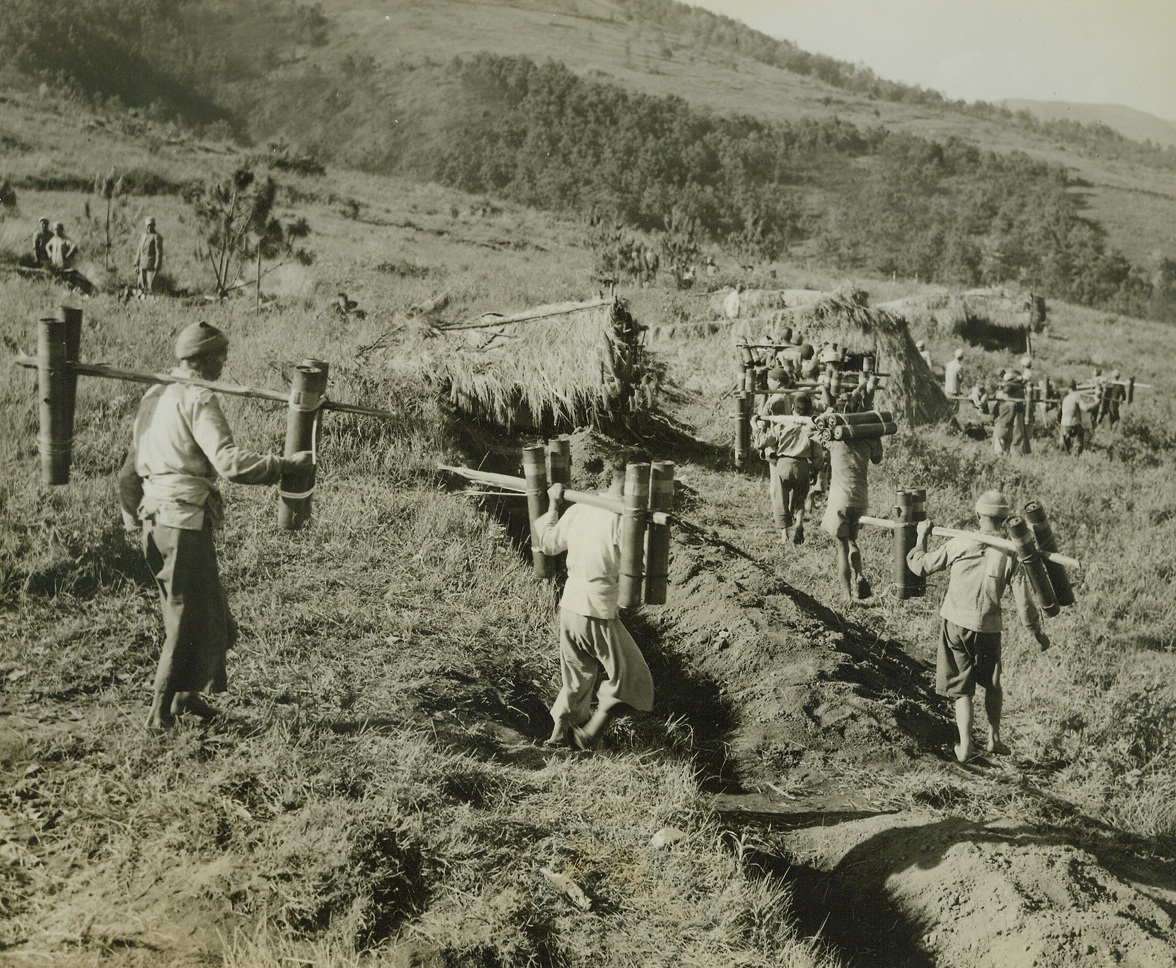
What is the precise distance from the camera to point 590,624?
540 cm

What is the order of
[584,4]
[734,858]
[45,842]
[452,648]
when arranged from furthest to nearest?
[584,4], [452,648], [734,858], [45,842]

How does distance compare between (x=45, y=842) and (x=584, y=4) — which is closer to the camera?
(x=45, y=842)

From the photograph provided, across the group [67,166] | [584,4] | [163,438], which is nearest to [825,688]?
[163,438]

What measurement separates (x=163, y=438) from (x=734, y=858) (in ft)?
12.3

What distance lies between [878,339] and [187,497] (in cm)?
1358

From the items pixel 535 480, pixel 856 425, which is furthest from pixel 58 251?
pixel 856 425

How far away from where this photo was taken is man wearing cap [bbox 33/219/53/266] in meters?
9.76

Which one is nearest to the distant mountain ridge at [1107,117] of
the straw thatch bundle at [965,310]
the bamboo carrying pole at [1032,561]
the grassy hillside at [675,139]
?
the grassy hillside at [675,139]

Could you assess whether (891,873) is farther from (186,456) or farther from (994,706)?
(186,456)

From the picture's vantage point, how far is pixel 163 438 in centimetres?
437

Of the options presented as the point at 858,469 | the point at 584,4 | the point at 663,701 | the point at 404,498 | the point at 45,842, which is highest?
the point at 584,4

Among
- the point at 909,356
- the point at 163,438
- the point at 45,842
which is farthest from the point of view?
the point at 909,356

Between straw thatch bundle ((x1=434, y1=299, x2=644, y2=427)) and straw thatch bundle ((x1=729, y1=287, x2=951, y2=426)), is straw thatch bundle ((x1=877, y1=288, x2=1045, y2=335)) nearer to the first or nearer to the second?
straw thatch bundle ((x1=729, y1=287, x2=951, y2=426))

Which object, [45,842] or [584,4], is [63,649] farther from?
[584,4]
